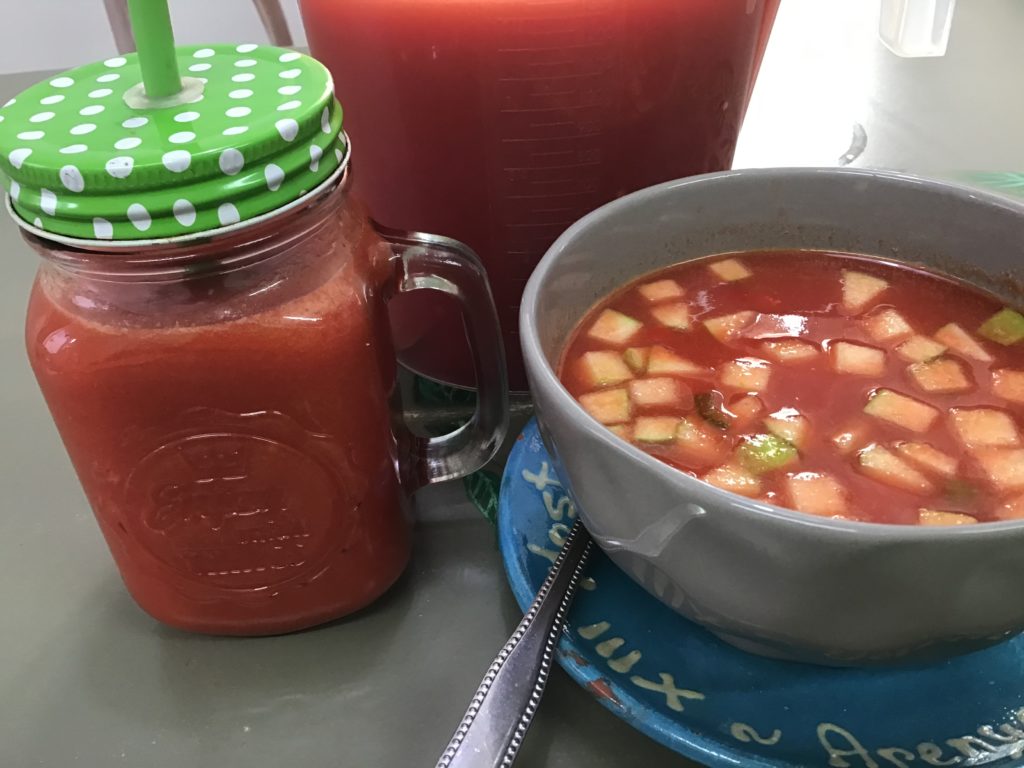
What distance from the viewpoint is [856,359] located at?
2.35ft

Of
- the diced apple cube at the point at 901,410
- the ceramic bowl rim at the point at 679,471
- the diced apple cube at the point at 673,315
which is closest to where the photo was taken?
the ceramic bowl rim at the point at 679,471

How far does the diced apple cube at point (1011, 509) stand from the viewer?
58cm

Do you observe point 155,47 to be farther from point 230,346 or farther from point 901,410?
point 901,410

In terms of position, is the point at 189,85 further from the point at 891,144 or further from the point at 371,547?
the point at 891,144

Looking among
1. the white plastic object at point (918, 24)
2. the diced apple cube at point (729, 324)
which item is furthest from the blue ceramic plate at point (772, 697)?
the white plastic object at point (918, 24)

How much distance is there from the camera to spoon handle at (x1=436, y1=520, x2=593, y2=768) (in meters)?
0.54

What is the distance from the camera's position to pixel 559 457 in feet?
1.92

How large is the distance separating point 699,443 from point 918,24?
0.70 metres

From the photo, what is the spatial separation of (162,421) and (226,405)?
44 millimetres

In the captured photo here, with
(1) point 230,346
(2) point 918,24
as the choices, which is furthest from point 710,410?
(2) point 918,24

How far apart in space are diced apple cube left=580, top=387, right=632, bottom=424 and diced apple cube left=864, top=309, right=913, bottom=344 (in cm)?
23

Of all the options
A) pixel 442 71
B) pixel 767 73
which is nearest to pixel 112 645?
pixel 442 71

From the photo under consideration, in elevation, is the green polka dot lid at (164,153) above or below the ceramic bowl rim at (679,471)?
above

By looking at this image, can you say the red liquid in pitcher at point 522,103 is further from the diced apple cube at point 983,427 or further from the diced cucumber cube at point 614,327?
the diced apple cube at point 983,427
